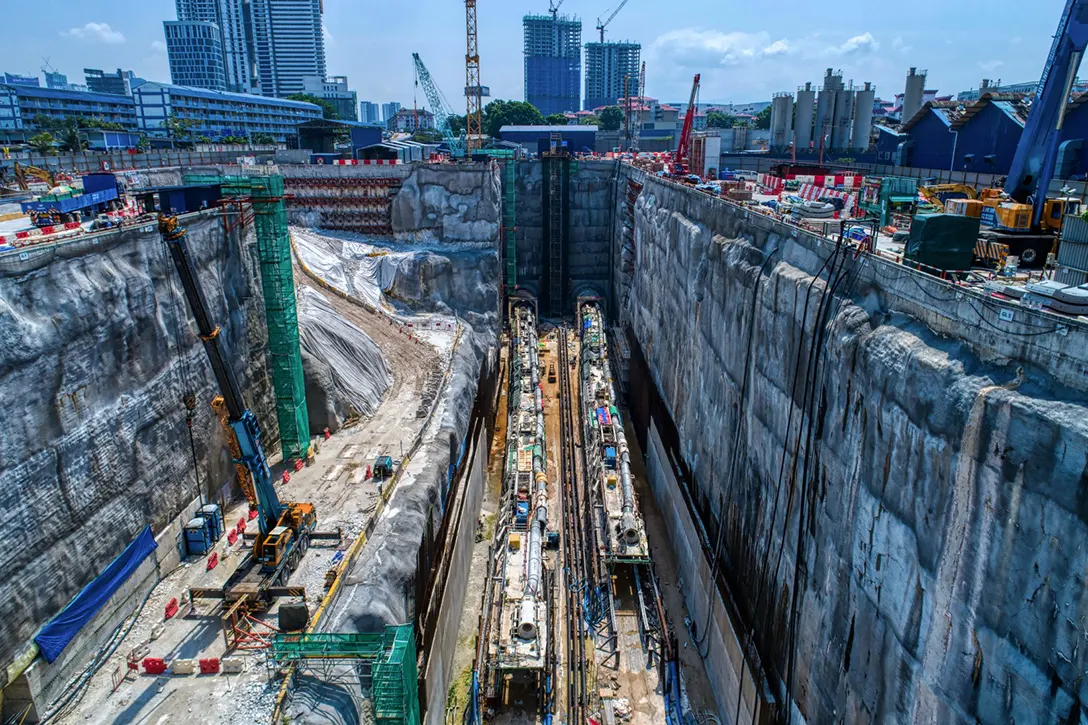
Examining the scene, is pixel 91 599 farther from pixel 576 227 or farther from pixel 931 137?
pixel 931 137

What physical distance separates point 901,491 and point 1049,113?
1842 cm

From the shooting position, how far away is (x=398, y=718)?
20109 mm

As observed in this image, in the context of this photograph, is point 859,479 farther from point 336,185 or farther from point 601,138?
point 601,138

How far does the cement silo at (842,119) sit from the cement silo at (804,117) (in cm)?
258

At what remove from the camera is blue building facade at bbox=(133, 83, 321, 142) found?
136375mm

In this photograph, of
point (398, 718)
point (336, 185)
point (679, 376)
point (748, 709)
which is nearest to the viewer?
point (398, 718)

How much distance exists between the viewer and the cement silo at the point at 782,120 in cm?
8644

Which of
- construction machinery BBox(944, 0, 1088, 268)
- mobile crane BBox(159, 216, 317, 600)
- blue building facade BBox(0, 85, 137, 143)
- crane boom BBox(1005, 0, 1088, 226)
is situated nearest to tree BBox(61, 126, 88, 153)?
blue building facade BBox(0, 85, 137, 143)

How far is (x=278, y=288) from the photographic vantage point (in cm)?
3419

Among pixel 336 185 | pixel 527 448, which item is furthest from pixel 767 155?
pixel 527 448

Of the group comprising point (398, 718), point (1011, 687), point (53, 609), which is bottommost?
point (398, 718)

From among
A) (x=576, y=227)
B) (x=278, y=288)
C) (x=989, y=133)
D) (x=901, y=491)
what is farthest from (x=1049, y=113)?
(x=576, y=227)

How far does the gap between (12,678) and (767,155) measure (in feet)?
286

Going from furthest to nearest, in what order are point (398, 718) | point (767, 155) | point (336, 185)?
point (767, 155), point (336, 185), point (398, 718)
